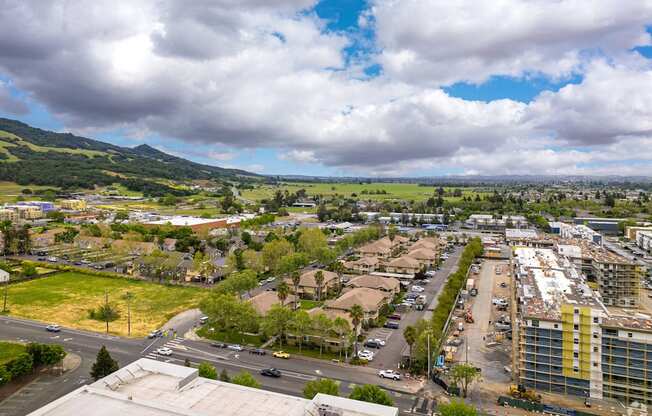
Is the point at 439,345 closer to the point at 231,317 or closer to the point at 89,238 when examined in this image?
the point at 231,317

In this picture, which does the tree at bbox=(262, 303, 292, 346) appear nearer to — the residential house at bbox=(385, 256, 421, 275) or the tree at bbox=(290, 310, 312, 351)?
the tree at bbox=(290, 310, 312, 351)

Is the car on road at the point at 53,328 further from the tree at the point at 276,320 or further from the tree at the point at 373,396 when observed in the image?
the tree at the point at 373,396

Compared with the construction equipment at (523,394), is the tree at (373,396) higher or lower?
higher

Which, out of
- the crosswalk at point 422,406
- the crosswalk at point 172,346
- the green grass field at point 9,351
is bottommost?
the crosswalk at point 422,406

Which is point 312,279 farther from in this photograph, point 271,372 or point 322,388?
point 322,388

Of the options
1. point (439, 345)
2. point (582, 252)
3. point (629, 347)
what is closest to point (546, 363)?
point (629, 347)

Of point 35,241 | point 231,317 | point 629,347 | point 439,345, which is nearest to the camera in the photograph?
point 629,347

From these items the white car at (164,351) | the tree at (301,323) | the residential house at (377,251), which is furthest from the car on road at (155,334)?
the residential house at (377,251)
